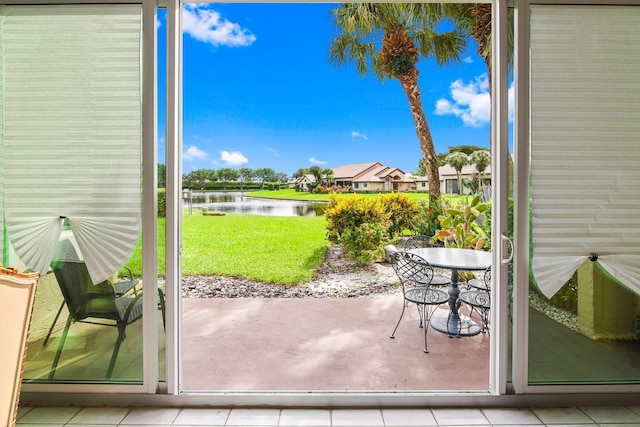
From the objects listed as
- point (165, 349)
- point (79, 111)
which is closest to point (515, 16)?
point (79, 111)

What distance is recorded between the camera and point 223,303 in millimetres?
4688

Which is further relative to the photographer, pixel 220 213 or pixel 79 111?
pixel 220 213

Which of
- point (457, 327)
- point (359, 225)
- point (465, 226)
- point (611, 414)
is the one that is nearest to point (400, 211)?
point (359, 225)

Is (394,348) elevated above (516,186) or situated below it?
below

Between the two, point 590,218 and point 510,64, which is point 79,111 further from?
point 590,218

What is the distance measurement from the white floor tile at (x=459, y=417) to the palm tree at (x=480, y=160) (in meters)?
4.60

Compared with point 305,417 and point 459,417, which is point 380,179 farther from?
point 305,417

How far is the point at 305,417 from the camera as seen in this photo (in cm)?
212

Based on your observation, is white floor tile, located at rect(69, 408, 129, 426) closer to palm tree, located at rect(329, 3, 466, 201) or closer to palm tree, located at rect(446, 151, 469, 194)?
palm tree, located at rect(329, 3, 466, 201)

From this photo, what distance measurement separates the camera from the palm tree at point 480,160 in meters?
6.14

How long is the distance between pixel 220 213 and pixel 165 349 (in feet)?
16.8

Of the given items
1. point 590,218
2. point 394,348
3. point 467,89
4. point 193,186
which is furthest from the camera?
point 193,186

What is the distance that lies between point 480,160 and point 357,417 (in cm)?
503

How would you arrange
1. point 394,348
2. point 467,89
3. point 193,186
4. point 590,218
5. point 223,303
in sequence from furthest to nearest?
1. point 193,186
2. point 467,89
3. point 223,303
4. point 394,348
5. point 590,218
